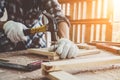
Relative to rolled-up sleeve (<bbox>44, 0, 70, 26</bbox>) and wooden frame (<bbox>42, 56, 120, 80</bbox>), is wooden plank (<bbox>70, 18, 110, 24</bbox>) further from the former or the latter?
wooden frame (<bbox>42, 56, 120, 80</bbox>)

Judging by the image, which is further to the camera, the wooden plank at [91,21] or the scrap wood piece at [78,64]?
the wooden plank at [91,21]

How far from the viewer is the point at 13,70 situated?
1.29 metres

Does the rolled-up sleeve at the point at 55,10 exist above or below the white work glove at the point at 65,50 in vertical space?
above

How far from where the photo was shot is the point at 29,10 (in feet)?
7.86

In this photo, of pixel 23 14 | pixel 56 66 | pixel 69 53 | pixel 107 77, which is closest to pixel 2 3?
pixel 23 14

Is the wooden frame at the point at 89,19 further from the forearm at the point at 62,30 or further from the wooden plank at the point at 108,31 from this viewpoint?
the forearm at the point at 62,30

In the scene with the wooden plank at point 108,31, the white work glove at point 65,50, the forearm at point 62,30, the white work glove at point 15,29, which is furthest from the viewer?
the wooden plank at point 108,31

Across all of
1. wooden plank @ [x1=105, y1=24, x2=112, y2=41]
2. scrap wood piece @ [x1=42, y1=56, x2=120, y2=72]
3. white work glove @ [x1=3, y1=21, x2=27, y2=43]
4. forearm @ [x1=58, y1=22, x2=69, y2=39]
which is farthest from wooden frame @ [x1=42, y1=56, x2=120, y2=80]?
wooden plank @ [x1=105, y1=24, x2=112, y2=41]

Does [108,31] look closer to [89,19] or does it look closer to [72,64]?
[89,19]

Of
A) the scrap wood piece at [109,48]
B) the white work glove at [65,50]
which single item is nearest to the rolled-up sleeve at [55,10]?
the scrap wood piece at [109,48]

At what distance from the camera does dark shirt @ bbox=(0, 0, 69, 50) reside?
7.63ft

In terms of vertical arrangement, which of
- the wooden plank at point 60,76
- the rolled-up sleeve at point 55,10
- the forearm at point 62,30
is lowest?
the wooden plank at point 60,76

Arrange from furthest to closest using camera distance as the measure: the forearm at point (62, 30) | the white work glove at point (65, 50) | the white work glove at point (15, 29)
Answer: the forearm at point (62, 30) → the white work glove at point (15, 29) → the white work glove at point (65, 50)

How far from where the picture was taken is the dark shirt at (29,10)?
7.63ft
